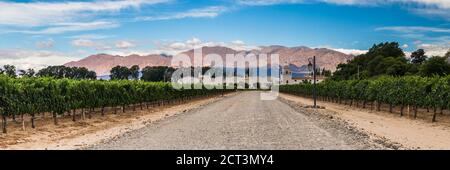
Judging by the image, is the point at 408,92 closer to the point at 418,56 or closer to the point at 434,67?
the point at 434,67

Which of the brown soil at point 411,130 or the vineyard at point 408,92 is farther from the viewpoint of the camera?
the vineyard at point 408,92

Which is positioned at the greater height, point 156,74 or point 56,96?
point 156,74

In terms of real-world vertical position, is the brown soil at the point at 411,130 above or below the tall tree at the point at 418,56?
below

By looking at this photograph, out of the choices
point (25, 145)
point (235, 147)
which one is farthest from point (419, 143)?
point (25, 145)

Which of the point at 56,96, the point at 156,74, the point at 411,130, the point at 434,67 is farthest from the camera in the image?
the point at 156,74

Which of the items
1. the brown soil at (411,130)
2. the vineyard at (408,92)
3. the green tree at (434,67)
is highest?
the green tree at (434,67)

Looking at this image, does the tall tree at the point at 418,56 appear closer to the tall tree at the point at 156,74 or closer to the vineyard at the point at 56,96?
the tall tree at the point at 156,74

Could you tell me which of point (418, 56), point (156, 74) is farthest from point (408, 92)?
point (156, 74)

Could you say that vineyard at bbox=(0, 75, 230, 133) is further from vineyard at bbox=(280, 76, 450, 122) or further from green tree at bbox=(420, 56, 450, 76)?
green tree at bbox=(420, 56, 450, 76)

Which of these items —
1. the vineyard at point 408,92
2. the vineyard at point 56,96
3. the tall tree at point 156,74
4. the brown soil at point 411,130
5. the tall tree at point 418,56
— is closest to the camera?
the brown soil at point 411,130

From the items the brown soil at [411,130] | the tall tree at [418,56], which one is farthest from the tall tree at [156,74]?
the brown soil at [411,130]

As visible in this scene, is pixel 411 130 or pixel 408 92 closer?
pixel 411 130

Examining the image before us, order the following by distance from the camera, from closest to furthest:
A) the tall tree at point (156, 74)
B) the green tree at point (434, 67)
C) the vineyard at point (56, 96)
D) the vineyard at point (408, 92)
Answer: the vineyard at point (56, 96) → the vineyard at point (408, 92) → the green tree at point (434, 67) → the tall tree at point (156, 74)
